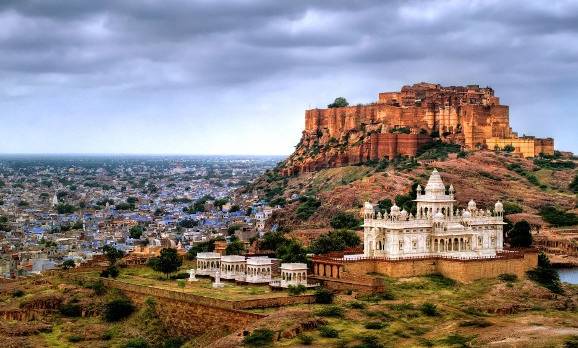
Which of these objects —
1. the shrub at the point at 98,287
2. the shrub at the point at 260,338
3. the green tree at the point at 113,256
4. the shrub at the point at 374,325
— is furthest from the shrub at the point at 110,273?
the shrub at the point at 374,325

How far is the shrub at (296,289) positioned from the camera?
5559 cm

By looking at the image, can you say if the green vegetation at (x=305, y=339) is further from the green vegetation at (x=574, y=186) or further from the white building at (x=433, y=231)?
the green vegetation at (x=574, y=186)

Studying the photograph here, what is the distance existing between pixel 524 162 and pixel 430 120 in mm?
11059

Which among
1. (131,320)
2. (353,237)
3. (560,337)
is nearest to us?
(560,337)

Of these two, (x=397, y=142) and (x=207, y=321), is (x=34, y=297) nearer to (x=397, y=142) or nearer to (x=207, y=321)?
(x=207, y=321)

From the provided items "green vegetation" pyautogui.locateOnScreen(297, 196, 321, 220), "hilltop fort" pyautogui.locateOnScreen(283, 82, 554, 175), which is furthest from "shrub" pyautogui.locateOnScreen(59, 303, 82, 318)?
"hilltop fort" pyautogui.locateOnScreen(283, 82, 554, 175)

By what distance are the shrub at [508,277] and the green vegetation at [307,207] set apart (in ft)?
130

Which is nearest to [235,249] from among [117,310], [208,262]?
[208,262]

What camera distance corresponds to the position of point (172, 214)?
13900 centimetres

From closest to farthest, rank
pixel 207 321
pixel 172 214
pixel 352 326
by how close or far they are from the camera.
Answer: pixel 352 326 < pixel 207 321 < pixel 172 214

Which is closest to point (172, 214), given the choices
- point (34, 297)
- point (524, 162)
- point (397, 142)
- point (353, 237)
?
point (397, 142)

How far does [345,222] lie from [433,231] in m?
29.1

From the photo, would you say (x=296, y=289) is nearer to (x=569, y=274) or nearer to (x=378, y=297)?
(x=378, y=297)

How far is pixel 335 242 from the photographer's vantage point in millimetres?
71125
